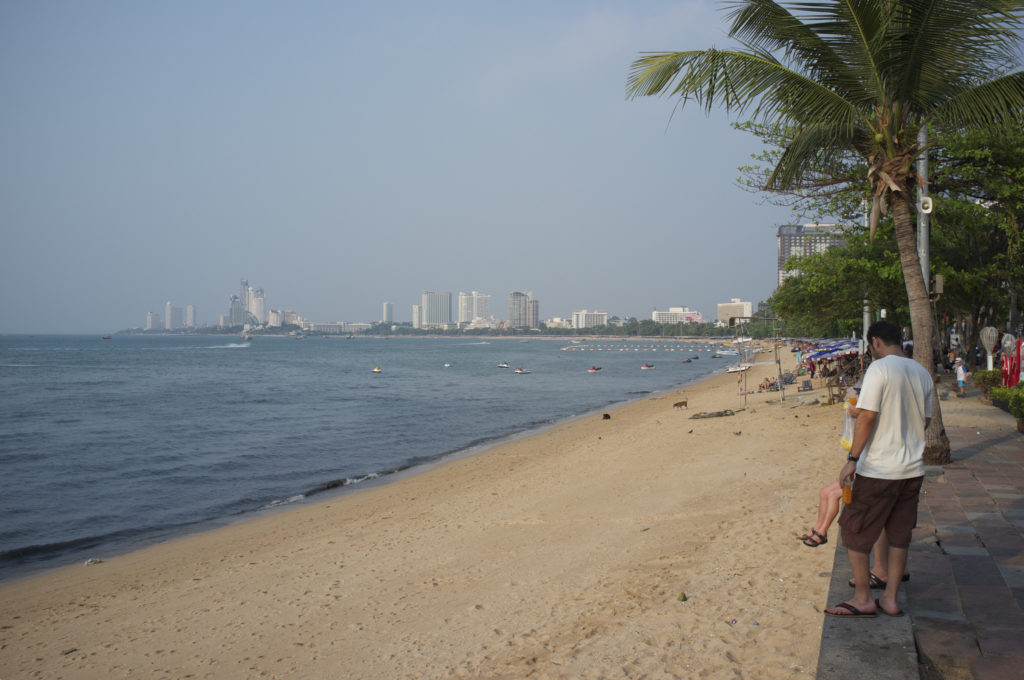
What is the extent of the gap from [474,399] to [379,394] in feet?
20.7

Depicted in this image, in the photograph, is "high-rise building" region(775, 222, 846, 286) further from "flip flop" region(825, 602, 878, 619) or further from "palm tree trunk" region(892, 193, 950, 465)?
"flip flop" region(825, 602, 878, 619)

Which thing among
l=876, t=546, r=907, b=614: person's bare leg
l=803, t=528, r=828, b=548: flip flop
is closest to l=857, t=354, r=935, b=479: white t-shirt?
l=876, t=546, r=907, b=614: person's bare leg

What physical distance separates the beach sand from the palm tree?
3.54m

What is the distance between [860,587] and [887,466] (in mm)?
727

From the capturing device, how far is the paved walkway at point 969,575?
3406 millimetres

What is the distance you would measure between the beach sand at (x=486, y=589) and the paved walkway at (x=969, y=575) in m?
0.63

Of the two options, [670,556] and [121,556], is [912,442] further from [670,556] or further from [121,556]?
[121,556]

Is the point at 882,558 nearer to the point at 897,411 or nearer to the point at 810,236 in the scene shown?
the point at 897,411

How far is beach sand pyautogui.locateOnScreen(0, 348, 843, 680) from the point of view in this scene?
14.8ft

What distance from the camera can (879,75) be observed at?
7516 mm

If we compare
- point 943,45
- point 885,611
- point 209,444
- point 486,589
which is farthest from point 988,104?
point 209,444

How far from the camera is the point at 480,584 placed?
21.2ft

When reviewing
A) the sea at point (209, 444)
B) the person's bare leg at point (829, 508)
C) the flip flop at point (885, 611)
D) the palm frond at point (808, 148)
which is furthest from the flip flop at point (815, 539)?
the sea at point (209, 444)

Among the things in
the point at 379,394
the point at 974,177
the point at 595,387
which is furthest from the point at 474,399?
the point at 974,177
